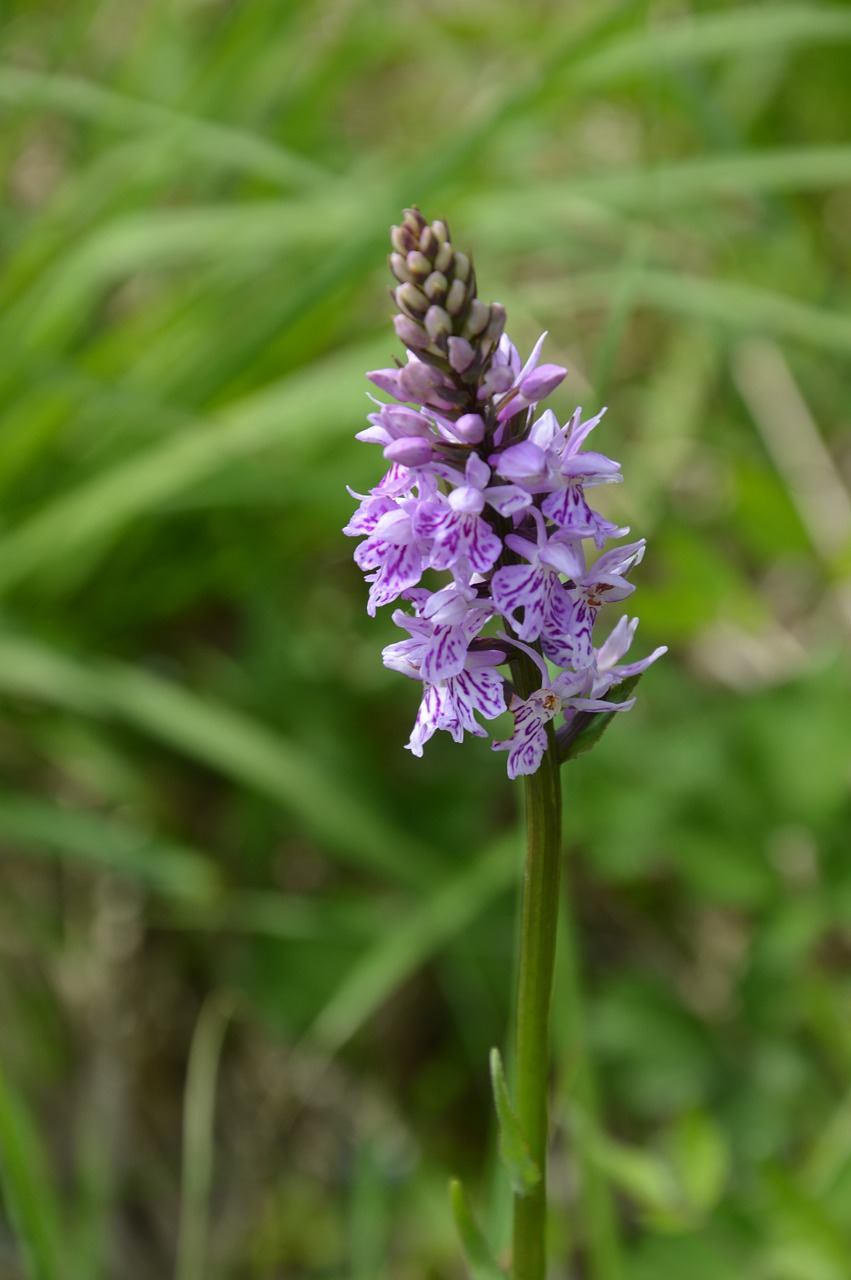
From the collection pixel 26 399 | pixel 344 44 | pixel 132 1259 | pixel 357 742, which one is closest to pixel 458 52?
pixel 344 44

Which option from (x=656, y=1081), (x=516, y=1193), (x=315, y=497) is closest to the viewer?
(x=516, y=1193)

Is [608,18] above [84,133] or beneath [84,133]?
beneath

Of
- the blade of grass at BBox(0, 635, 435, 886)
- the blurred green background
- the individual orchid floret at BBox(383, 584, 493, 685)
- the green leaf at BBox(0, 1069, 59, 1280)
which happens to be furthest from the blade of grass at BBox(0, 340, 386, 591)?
the individual orchid floret at BBox(383, 584, 493, 685)

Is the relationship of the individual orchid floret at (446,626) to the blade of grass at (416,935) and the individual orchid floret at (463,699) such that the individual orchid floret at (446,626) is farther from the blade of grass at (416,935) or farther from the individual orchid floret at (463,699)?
the blade of grass at (416,935)

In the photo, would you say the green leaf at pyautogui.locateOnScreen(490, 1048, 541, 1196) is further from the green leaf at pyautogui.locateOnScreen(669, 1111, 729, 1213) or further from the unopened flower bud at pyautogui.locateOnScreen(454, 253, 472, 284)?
the green leaf at pyautogui.locateOnScreen(669, 1111, 729, 1213)

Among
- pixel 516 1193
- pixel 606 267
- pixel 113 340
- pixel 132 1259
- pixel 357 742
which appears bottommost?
pixel 132 1259

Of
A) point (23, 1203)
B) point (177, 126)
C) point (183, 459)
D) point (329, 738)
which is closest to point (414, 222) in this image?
point (23, 1203)

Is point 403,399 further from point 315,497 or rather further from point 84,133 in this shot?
point 84,133
